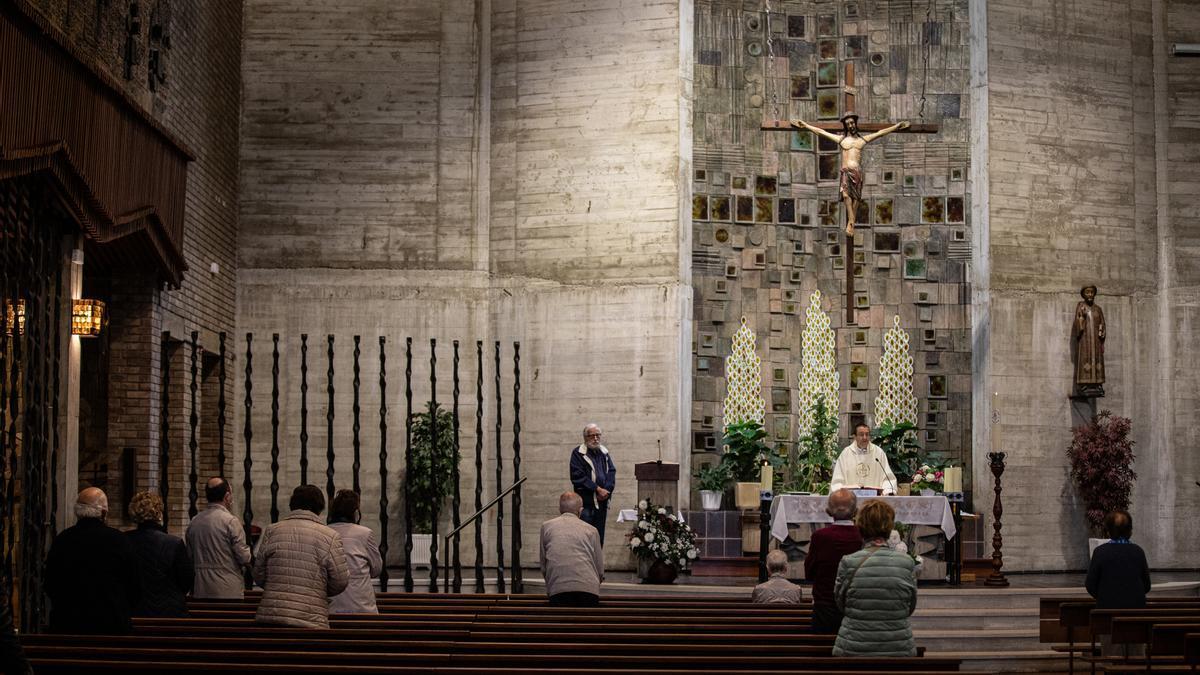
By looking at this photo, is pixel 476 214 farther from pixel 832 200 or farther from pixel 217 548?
A: pixel 217 548

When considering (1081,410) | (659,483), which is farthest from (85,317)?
(1081,410)

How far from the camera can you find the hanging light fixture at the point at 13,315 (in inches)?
372

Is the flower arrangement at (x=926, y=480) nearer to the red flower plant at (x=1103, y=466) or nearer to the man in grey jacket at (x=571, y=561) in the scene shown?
the red flower plant at (x=1103, y=466)

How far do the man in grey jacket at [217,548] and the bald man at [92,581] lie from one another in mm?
1770

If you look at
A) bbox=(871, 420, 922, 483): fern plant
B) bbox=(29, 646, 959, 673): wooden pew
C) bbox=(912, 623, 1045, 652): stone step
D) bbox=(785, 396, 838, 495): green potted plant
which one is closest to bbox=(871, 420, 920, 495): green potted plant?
bbox=(871, 420, 922, 483): fern plant

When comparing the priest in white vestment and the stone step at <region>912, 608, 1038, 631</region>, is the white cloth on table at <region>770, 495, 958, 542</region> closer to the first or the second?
the priest in white vestment

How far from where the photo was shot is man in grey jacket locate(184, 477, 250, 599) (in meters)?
9.34

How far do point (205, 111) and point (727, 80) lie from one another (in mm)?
6106

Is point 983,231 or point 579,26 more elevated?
point 579,26

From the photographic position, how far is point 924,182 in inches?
732

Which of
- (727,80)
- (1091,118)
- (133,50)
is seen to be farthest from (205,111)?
(1091,118)

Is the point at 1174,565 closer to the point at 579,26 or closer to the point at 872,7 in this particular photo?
the point at 872,7

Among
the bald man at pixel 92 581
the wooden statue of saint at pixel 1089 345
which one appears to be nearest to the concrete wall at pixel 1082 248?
the wooden statue of saint at pixel 1089 345

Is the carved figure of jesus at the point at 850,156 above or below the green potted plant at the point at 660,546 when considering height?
above
